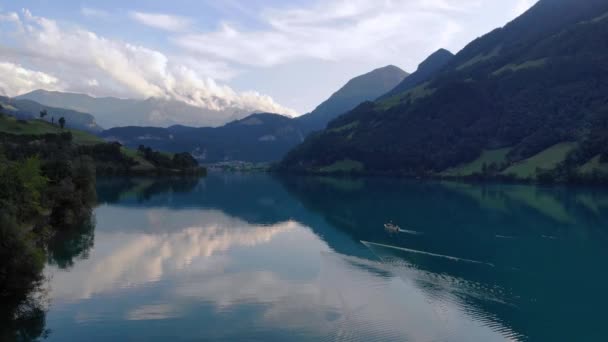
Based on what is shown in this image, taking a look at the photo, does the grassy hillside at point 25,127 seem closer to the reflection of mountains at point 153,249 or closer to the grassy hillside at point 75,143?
the grassy hillside at point 75,143

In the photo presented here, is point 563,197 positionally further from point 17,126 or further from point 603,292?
point 17,126

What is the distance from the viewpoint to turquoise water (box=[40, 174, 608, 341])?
3578 cm

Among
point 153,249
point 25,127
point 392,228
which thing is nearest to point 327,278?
point 153,249

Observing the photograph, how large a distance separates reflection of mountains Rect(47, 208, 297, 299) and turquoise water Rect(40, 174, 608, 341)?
0.23 m

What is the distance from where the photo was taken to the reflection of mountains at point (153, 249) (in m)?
45.6

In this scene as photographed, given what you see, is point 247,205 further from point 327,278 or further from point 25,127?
point 25,127

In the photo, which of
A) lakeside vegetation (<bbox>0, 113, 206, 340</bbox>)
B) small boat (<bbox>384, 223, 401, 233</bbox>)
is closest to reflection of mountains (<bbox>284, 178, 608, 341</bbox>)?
small boat (<bbox>384, 223, 401, 233</bbox>)

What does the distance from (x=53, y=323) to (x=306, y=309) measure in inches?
685

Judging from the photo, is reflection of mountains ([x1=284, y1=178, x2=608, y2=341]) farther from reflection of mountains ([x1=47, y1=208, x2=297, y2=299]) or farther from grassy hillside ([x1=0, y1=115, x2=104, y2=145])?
grassy hillside ([x1=0, y1=115, x2=104, y2=145])

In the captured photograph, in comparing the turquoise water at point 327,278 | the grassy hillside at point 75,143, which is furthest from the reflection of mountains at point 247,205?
the grassy hillside at point 75,143

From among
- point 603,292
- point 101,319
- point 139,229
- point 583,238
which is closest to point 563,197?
point 583,238

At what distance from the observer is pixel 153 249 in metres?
61.3

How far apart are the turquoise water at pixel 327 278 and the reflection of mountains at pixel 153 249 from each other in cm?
23

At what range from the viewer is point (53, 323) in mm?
34438
